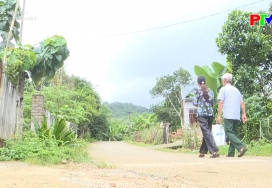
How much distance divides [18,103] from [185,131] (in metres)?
7.14

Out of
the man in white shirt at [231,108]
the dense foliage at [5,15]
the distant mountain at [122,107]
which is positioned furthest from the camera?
the distant mountain at [122,107]

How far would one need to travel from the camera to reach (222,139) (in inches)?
463

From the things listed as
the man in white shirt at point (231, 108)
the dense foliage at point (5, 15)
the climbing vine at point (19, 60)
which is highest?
the dense foliage at point (5, 15)

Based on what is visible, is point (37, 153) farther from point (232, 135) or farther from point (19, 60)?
point (232, 135)

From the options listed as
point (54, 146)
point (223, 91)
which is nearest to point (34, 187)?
point (54, 146)

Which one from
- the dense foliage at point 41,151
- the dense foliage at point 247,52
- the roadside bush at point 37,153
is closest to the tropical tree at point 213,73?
the dense foliage at point 247,52

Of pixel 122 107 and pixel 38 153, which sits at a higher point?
pixel 122 107

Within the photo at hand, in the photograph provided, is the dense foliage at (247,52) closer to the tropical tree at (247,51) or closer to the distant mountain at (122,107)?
the tropical tree at (247,51)

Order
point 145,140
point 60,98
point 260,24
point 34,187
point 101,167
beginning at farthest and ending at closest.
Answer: point 145,140 → point 60,98 → point 260,24 → point 101,167 → point 34,187

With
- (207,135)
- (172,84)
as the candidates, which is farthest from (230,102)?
(172,84)

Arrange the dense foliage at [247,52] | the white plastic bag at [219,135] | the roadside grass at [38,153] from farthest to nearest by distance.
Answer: the dense foliage at [247,52]
the white plastic bag at [219,135]
the roadside grass at [38,153]

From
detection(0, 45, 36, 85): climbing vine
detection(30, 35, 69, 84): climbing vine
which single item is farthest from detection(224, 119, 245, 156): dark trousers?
detection(0, 45, 36, 85): climbing vine

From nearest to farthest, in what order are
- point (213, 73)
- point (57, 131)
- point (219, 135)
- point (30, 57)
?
1. point (30, 57)
2. point (57, 131)
3. point (219, 135)
4. point (213, 73)

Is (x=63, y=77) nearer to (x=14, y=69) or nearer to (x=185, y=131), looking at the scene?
(x=185, y=131)
